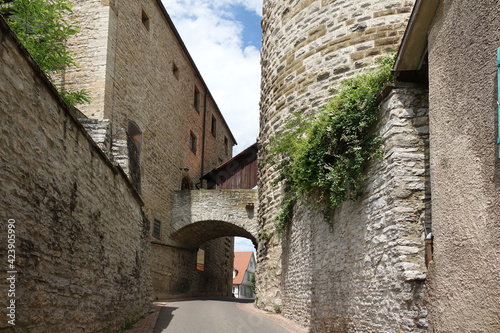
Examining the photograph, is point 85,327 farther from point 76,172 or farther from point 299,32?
point 299,32

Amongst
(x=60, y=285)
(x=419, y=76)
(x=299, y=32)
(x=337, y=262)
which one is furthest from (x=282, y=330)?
(x=299, y=32)

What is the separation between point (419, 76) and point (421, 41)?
42 centimetres

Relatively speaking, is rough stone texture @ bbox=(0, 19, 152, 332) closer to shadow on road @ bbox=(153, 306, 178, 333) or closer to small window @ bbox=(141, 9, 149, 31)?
shadow on road @ bbox=(153, 306, 178, 333)

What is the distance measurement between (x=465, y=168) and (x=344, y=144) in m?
2.44

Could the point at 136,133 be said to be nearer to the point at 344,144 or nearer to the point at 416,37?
the point at 344,144

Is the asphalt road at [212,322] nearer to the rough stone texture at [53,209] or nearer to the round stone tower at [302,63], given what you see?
the round stone tower at [302,63]

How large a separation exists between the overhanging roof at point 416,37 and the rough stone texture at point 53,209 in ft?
11.4

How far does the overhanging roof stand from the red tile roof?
43.0m

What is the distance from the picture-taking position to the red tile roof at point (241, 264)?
4684 cm

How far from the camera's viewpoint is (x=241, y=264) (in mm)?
49219

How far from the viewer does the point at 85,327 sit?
18.2ft

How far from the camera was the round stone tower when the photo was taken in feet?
27.1

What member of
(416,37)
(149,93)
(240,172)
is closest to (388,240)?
(416,37)

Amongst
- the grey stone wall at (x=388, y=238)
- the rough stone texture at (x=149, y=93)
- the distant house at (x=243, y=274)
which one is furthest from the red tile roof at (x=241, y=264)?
the grey stone wall at (x=388, y=238)
